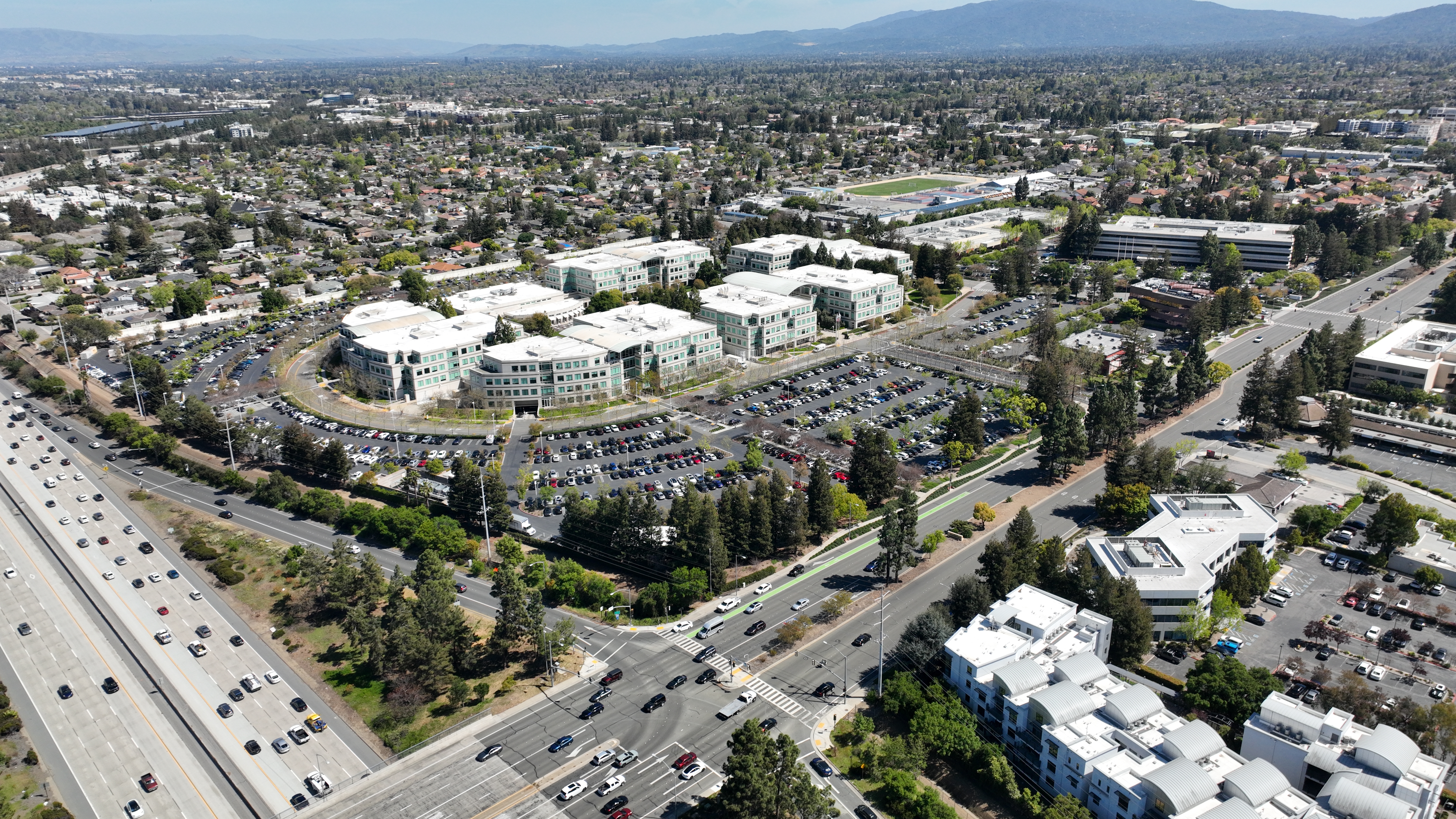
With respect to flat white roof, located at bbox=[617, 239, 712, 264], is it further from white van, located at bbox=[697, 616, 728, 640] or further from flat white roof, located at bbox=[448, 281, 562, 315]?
white van, located at bbox=[697, 616, 728, 640]

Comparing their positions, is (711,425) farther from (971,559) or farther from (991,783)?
(991,783)

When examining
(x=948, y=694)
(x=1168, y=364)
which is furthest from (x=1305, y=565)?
(x=1168, y=364)

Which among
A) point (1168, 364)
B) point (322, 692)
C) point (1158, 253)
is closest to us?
point (322, 692)

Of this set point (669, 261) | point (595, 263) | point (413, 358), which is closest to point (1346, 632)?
point (413, 358)

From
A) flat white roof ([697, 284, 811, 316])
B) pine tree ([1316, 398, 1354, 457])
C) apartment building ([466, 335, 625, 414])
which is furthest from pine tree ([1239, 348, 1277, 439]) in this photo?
apartment building ([466, 335, 625, 414])

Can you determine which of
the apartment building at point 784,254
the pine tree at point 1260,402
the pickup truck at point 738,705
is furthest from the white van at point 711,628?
the apartment building at point 784,254

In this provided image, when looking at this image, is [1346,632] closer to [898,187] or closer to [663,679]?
[663,679]
